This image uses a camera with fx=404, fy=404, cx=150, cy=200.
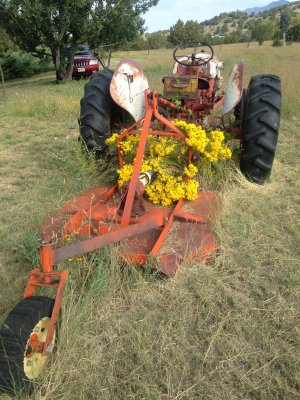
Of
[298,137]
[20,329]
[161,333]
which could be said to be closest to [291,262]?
[161,333]

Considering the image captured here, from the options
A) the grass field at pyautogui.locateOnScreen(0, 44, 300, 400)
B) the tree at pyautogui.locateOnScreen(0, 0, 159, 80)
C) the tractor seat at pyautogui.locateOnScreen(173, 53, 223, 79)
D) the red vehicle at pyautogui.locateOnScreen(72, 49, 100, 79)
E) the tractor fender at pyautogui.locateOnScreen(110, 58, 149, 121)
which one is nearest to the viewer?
the grass field at pyautogui.locateOnScreen(0, 44, 300, 400)

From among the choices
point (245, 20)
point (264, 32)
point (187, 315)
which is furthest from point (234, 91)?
point (245, 20)

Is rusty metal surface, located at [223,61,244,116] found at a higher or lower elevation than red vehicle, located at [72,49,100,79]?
higher

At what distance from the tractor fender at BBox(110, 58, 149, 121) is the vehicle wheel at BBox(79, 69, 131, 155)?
0.30m

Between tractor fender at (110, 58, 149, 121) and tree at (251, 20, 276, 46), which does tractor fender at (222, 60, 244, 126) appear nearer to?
tractor fender at (110, 58, 149, 121)

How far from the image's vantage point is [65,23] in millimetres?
15586

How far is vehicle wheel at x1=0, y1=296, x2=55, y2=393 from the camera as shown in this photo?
5.87 feet

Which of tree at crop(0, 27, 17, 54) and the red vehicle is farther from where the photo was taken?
the red vehicle

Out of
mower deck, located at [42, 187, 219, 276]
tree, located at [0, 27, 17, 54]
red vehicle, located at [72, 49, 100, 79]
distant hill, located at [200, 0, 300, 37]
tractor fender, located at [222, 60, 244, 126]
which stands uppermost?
distant hill, located at [200, 0, 300, 37]

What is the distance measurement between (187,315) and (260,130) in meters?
2.05

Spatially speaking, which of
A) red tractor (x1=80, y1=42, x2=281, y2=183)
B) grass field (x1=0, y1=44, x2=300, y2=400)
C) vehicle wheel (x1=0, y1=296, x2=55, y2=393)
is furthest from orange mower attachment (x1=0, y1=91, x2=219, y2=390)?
red tractor (x1=80, y1=42, x2=281, y2=183)

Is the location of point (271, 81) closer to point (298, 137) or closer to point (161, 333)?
point (298, 137)

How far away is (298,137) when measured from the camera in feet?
19.7

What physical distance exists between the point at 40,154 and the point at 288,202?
11.5ft
